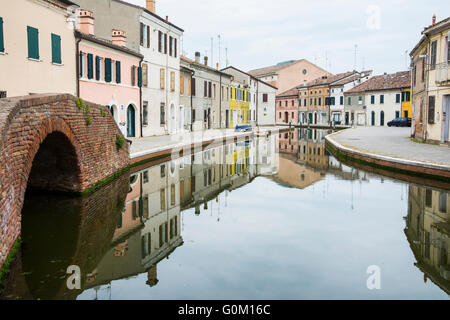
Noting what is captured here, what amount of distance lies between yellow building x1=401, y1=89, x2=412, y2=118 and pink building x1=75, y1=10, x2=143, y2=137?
35.9m

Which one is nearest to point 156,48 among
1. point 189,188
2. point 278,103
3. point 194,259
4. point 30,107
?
point 189,188

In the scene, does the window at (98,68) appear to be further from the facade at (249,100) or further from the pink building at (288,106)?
the pink building at (288,106)

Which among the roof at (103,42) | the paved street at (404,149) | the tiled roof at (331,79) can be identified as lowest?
the paved street at (404,149)

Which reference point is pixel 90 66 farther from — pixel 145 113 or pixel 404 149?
pixel 404 149

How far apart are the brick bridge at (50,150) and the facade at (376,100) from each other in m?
45.7

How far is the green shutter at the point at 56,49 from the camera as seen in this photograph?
1831 centimetres

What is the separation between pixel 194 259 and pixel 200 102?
117 ft

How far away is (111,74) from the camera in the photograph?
24.5m

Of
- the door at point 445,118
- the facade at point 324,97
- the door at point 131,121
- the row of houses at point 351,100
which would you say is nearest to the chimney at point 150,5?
the door at point 131,121

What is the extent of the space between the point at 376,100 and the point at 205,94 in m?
25.4

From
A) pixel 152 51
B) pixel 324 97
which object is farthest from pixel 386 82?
pixel 152 51

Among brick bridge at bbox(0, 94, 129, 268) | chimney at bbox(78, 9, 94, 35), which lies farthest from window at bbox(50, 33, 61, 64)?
brick bridge at bbox(0, 94, 129, 268)
